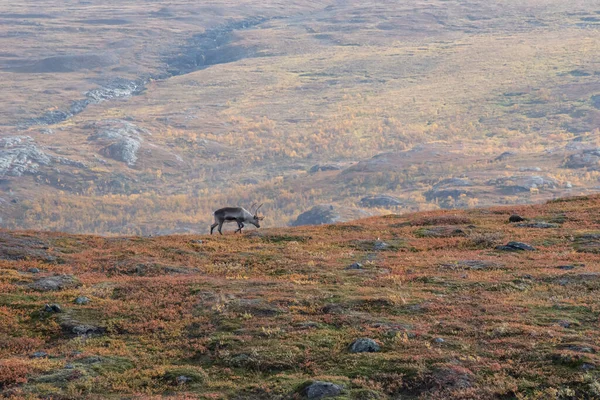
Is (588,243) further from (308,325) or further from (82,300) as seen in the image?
(82,300)

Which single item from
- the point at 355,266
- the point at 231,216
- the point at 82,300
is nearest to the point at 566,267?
the point at 355,266

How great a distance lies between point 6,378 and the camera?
18062 mm

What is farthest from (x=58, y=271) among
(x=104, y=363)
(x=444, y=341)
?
(x=444, y=341)

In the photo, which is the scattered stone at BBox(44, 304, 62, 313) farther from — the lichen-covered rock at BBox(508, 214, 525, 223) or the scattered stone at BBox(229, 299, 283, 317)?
the lichen-covered rock at BBox(508, 214, 525, 223)

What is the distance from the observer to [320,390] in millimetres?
17641

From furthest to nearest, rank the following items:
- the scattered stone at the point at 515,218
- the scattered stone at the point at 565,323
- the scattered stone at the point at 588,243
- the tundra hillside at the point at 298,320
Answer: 1. the scattered stone at the point at 515,218
2. the scattered stone at the point at 588,243
3. the scattered stone at the point at 565,323
4. the tundra hillside at the point at 298,320

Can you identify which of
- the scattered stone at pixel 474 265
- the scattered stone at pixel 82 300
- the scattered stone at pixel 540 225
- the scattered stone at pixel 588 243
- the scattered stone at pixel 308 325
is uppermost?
the scattered stone at pixel 308 325

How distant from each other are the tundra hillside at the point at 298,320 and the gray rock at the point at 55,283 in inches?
2.8

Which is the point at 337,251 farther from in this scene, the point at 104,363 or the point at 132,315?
the point at 104,363

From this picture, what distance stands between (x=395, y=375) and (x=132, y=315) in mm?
9124

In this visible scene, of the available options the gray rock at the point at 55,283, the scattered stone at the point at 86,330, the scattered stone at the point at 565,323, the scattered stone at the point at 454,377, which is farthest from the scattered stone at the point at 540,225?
the scattered stone at the point at 86,330

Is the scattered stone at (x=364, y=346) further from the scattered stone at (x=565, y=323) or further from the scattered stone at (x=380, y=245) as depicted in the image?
the scattered stone at (x=380, y=245)

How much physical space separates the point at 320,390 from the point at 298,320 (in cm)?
526

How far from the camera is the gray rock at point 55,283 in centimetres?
2656
